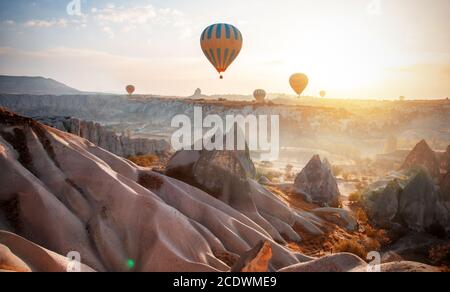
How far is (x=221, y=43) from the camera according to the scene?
108 feet

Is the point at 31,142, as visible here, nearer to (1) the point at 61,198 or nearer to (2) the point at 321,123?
(1) the point at 61,198

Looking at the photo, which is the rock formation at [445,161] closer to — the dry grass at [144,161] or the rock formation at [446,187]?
the rock formation at [446,187]

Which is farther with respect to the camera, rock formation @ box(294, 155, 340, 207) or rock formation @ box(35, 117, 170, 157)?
rock formation @ box(35, 117, 170, 157)

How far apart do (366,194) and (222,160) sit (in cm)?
1106

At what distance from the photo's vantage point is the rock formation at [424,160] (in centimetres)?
2333

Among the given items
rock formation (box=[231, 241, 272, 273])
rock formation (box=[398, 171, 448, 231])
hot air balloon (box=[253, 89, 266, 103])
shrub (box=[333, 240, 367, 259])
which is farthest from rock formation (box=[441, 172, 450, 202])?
hot air balloon (box=[253, 89, 266, 103])

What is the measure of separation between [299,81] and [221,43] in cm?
3494

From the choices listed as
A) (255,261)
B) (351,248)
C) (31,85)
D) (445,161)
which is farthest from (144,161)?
(31,85)

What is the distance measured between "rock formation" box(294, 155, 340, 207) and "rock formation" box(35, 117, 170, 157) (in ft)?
47.7

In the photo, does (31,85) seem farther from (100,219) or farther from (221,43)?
(100,219)

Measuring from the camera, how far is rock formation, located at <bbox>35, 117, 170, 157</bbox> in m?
22.3

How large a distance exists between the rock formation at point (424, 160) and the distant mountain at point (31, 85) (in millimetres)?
168833

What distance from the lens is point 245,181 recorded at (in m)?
13.7

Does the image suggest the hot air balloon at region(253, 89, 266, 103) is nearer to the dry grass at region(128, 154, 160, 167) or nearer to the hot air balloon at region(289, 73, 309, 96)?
the hot air balloon at region(289, 73, 309, 96)
